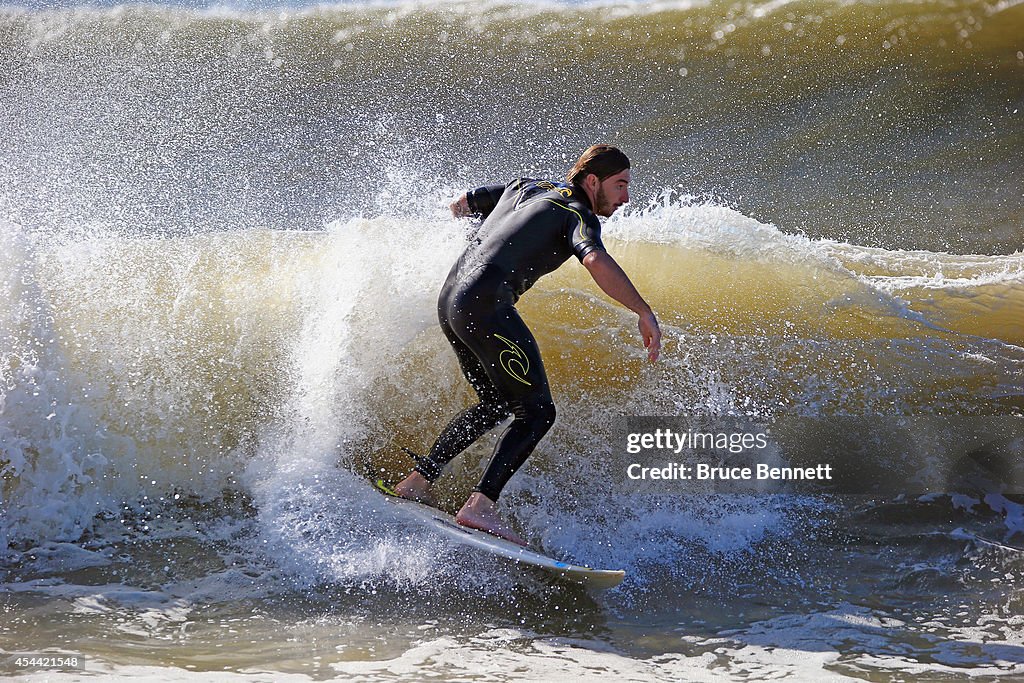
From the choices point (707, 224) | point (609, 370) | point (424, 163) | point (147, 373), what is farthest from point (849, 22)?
point (147, 373)

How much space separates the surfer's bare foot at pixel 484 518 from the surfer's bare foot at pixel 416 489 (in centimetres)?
25

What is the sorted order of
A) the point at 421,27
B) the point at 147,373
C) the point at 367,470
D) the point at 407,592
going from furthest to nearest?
1. the point at 421,27
2. the point at 147,373
3. the point at 367,470
4. the point at 407,592

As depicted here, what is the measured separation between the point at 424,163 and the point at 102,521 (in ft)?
43.4

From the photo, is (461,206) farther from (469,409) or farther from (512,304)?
(469,409)

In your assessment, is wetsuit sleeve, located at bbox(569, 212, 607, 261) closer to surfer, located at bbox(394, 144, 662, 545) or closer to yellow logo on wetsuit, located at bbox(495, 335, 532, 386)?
surfer, located at bbox(394, 144, 662, 545)

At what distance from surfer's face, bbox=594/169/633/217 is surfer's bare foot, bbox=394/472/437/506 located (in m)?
1.34

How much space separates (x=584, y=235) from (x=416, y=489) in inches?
50.8

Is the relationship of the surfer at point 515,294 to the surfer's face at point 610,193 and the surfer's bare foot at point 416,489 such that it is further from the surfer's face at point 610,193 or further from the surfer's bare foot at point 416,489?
the surfer's bare foot at point 416,489

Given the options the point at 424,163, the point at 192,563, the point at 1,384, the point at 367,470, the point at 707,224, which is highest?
the point at 424,163

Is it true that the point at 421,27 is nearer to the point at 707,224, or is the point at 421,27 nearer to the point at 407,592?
the point at 707,224

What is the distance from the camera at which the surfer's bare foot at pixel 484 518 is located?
143 inches

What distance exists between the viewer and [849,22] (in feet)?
54.0
